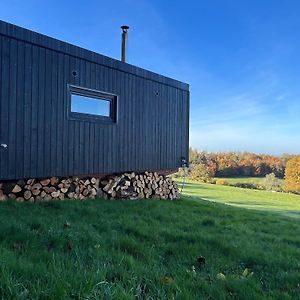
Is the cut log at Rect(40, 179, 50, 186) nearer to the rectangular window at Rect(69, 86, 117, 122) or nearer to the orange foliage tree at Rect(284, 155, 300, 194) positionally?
the rectangular window at Rect(69, 86, 117, 122)

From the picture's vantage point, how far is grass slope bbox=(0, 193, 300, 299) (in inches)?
89.7

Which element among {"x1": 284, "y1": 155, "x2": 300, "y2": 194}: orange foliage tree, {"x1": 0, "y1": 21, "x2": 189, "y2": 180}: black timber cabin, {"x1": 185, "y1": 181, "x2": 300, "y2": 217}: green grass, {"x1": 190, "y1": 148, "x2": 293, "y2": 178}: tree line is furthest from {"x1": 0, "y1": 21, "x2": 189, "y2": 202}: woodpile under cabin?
{"x1": 190, "y1": 148, "x2": 293, "y2": 178}: tree line

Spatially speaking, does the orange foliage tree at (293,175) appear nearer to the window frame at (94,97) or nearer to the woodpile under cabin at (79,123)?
the woodpile under cabin at (79,123)

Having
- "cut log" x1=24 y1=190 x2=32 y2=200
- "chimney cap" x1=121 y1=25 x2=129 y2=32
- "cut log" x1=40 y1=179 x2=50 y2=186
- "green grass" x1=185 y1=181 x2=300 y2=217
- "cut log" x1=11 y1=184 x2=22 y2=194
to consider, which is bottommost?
"green grass" x1=185 y1=181 x2=300 y2=217

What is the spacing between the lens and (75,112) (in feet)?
22.3

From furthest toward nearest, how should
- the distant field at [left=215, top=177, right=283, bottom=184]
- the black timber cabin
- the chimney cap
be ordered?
1. the distant field at [left=215, top=177, right=283, bottom=184]
2. the chimney cap
3. the black timber cabin

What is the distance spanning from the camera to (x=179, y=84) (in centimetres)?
980

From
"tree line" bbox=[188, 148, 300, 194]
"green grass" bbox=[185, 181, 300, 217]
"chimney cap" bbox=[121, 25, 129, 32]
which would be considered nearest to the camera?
"chimney cap" bbox=[121, 25, 129, 32]

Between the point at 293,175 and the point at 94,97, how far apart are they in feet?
99.1

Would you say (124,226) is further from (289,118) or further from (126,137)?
(289,118)

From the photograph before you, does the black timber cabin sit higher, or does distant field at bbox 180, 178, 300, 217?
the black timber cabin

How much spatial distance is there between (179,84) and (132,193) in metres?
3.45

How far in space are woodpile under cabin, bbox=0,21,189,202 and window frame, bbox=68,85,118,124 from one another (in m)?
0.02

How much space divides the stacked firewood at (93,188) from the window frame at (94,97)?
4.15 ft
